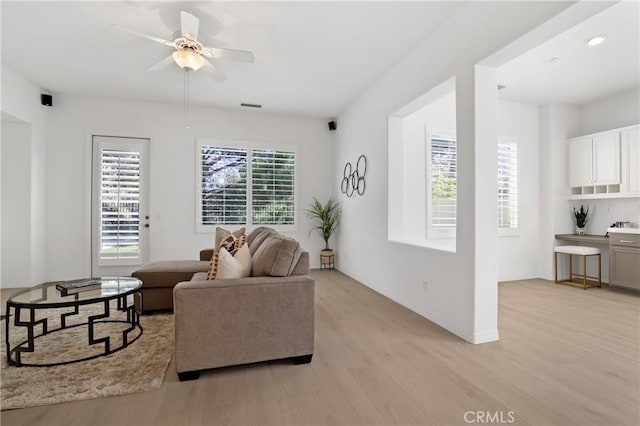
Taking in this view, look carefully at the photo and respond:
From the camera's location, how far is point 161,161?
5.38 metres

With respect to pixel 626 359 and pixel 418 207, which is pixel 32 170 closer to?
pixel 418 207

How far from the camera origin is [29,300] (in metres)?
2.39

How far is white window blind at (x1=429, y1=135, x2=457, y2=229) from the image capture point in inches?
185

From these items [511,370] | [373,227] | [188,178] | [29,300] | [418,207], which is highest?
[188,178]

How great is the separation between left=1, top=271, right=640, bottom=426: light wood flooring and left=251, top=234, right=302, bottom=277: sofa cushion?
27.1 inches

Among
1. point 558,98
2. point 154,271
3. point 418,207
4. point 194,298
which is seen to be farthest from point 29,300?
point 558,98

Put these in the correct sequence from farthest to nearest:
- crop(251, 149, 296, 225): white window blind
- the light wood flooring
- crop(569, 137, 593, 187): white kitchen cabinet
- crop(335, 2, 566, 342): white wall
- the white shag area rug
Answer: crop(251, 149, 296, 225): white window blind
crop(569, 137, 593, 187): white kitchen cabinet
crop(335, 2, 566, 342): white wall
the white shag area rug
the light wood flooring

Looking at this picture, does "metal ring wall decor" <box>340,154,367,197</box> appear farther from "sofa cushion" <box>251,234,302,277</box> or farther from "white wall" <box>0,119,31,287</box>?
"white wall" <box>0,119,31,287</box>

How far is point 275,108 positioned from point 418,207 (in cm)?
303

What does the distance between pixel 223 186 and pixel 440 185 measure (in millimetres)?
3673

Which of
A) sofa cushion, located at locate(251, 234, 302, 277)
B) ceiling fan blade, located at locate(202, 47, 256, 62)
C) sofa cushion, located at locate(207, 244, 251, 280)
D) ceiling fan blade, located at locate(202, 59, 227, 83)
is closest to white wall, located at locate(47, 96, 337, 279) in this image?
ceiling fan blade, located at locate(202, 59, 227, 83)

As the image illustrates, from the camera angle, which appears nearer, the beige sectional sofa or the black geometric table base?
the beige sectional sofa

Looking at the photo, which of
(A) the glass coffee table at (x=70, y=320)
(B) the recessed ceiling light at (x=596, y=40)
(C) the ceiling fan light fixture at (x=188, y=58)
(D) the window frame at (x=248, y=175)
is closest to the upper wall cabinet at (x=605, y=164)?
(B) the recessed ceiling light at (x=596, y=40)

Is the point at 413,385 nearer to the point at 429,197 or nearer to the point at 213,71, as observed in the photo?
the point at 429,197
